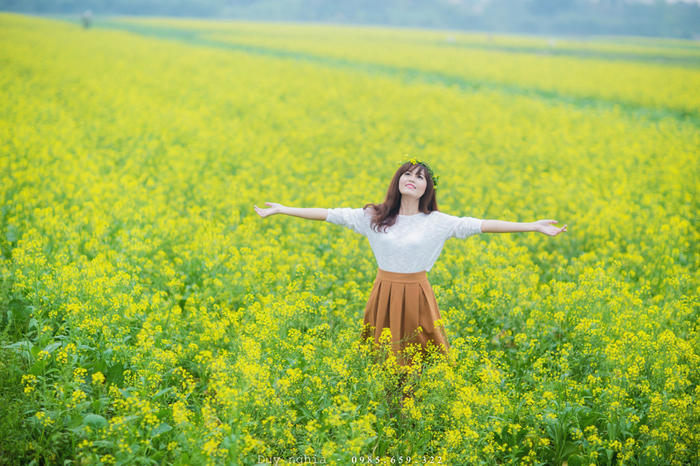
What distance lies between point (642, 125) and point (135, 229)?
19.3 m

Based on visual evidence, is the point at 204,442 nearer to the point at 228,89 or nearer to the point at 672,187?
the point at 672,187

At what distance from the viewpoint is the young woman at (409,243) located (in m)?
4.14

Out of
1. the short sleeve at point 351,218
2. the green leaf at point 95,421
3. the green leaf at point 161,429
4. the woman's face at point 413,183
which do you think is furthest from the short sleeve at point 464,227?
the green leaf at point 95,421

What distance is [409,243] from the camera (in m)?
4.09

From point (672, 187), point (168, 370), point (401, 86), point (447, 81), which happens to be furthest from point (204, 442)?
point (447, 81)

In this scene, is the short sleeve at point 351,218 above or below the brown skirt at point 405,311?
above

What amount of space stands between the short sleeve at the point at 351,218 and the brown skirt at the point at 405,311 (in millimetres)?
415

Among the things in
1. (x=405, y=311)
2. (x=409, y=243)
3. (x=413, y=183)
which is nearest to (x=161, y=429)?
(x=405, y=311)

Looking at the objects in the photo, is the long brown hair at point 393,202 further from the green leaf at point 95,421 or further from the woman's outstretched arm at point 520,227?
the green leaf at point 95,421

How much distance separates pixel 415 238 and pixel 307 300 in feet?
5.96

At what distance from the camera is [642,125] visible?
19.6m

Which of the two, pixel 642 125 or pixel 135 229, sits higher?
pixel 642 125

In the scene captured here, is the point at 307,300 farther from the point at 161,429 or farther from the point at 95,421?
the point at 95,421

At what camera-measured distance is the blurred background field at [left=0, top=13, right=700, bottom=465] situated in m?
3.70
